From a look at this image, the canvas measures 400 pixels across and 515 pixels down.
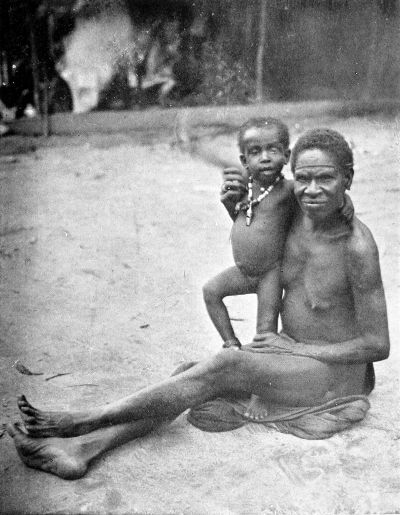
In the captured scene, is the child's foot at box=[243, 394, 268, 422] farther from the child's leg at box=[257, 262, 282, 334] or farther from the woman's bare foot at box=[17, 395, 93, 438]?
the woman's bare foot at box=[17, 395, 93, 438]

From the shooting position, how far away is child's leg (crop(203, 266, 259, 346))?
3244 millimetres

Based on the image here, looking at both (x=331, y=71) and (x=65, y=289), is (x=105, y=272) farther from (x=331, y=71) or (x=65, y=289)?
(x=331, y=71)

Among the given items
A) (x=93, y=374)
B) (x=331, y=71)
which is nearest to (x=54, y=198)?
(x=93, y=374)

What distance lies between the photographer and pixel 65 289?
4816 millimetres

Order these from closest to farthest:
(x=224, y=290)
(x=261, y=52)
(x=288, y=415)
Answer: (x=288, y=415) → (x=224, y=290) → (x=261, y=52)

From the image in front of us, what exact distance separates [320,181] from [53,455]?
154 centimetres

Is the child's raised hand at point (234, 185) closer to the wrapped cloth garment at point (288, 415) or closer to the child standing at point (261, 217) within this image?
the child standing at point (261, 217)

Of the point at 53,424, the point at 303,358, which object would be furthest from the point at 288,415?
the point at 53,424

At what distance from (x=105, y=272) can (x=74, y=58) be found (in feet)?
13.4

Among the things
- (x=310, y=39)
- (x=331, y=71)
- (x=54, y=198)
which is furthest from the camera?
(x=331, y=71)

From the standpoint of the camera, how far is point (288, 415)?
3.07 m

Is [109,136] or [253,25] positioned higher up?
[253,25]

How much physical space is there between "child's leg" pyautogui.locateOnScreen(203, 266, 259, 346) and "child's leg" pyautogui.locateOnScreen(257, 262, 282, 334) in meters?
0.10

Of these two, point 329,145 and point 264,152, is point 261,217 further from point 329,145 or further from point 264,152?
point 329,145
